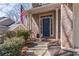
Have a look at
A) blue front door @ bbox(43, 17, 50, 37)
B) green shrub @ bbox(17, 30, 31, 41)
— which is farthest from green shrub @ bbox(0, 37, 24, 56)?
blue front door @ bbox(43, 17, 50, 37)

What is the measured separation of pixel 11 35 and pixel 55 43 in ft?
2.09

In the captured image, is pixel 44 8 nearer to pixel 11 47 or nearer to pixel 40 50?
pixel 40 50

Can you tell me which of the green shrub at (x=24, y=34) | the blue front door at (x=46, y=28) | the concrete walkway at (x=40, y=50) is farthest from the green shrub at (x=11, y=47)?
the blue front door at (x=46, y=28)

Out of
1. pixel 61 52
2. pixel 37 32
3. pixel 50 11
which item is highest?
pixel 50 11

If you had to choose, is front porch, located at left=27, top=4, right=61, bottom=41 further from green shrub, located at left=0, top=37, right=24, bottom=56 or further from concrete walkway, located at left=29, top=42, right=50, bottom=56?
green shrub, located at left=0, top=37, right=24, bottom=56

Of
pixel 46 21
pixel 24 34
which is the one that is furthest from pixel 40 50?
pixel 46 21

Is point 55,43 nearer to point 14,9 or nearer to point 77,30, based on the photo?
point 77,30

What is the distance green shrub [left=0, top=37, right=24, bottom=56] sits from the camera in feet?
14.0

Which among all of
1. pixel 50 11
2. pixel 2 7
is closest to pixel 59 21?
pixel 50 11

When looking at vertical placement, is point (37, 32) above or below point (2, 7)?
below

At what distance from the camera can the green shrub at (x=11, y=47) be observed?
168 inches

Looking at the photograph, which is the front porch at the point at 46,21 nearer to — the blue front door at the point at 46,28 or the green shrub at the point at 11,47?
the blue front door at the point at 46,28

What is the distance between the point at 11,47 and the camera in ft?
14.0

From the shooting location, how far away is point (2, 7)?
14.1 feet
